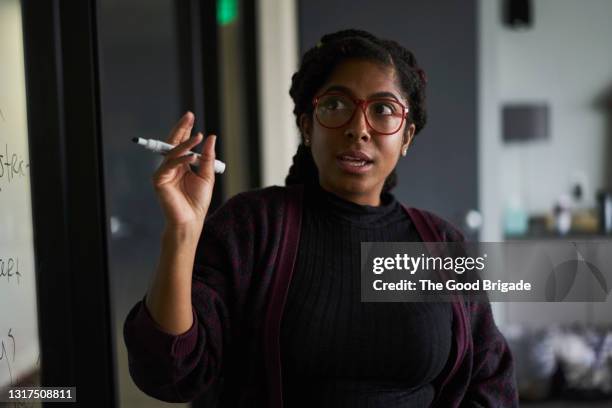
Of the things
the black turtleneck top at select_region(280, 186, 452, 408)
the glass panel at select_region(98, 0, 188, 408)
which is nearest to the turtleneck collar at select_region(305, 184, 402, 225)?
the black turtleneck top at select_region(280, 186, 452, 408)

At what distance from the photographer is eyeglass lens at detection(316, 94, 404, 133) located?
0.85m

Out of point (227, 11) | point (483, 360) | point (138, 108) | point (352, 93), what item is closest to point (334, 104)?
point (352, 93)

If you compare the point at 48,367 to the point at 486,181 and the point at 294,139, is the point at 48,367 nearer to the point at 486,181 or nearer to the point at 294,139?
the point at 294,139

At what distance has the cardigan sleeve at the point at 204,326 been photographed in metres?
0.69

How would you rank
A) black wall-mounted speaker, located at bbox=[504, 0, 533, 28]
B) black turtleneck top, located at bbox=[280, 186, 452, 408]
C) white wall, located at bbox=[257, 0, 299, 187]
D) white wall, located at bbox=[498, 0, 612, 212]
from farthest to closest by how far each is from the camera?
1. white wall, located at bbox=[498, 0, 612, 212]
2. black wall-mounted speaker, located at bbox=[504, 0, 533, 28]
3. white wall, located at bbox=[257, 0, 299, 187]
4. black turtleneck top, located at bbox=[280, 186, 452, 408]

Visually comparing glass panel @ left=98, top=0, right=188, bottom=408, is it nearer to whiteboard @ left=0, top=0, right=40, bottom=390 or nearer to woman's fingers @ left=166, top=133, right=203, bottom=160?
whiteboard @ left=0, top=0, right=40, bottom=390

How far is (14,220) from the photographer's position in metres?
0.88

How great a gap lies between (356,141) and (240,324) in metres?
0.28

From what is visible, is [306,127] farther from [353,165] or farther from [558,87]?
[558,87]

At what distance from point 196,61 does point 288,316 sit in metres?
1.10

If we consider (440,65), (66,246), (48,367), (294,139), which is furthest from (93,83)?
(440,65)

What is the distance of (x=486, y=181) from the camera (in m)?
2.60

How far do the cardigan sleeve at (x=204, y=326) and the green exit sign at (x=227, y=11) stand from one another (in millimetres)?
1862

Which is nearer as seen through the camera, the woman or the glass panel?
the woman
